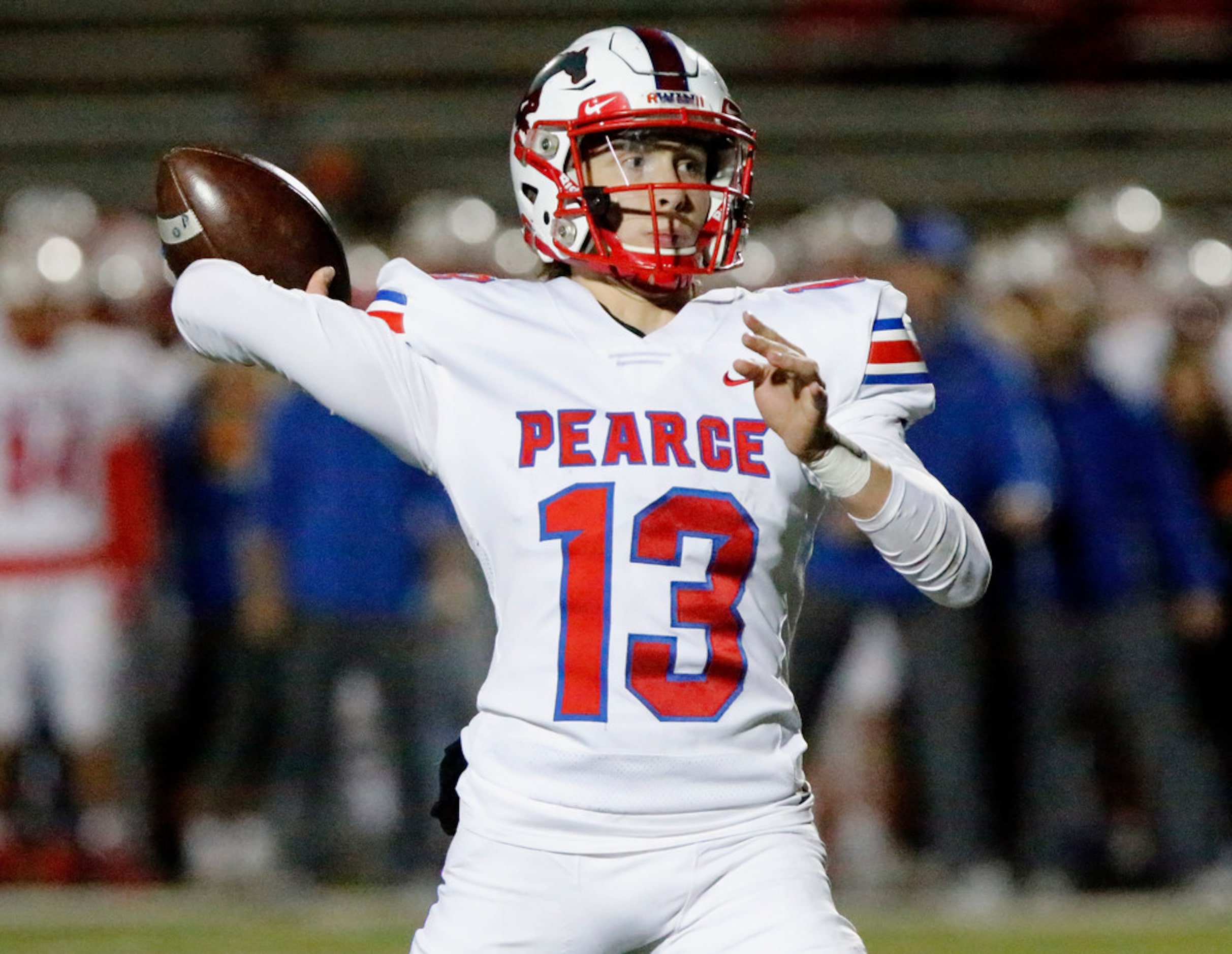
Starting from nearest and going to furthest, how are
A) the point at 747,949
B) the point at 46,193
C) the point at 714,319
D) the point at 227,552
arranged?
the point at 747,949 < the point at 714,319 < the point at 227,552 < the point at 46,193

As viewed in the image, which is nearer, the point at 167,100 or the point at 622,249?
the point at 622,249

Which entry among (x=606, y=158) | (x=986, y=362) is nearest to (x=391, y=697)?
(x=986, y=362)

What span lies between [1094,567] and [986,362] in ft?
2.26

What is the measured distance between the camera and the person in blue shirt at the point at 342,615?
6.09m

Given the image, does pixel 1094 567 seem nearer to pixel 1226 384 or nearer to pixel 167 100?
pixel 1226 384

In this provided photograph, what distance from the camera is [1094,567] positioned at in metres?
5.95

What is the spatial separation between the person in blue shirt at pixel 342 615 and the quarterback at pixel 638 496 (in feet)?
11.2

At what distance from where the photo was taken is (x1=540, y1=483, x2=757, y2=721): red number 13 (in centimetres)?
244

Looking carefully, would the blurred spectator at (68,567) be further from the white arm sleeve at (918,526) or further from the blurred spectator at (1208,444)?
the white arm sleeve at (918,526)

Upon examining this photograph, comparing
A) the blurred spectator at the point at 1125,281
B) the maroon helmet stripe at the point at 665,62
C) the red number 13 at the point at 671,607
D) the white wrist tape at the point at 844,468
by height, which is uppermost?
the blurred spectator at the point at 1125,281

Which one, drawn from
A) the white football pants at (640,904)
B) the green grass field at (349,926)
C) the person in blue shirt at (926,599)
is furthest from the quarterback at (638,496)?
the person in blue shirt at (926,599)

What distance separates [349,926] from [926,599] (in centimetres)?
177

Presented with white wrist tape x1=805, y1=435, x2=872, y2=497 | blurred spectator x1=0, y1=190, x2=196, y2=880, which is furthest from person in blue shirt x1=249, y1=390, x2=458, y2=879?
white wrist tape x1=805, y1=435, x2=872, y2=497

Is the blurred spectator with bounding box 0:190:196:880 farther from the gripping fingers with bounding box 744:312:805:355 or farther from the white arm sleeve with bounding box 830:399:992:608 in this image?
the gripping fingers with bounding box 744:312:805:355
